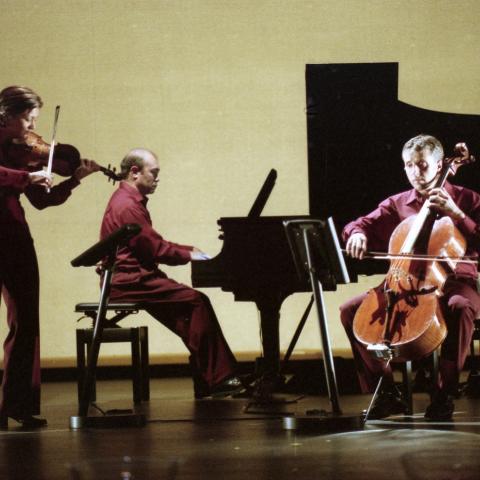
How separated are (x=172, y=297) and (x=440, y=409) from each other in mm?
1591

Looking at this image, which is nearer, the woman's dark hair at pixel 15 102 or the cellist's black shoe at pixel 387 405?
the cellist's black shoe at pixel 387 405

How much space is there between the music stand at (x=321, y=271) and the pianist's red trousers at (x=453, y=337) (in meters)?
0.39

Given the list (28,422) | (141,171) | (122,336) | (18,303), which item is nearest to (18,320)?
(18,303)

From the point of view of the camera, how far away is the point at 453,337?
12.1 ft

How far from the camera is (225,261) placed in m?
4.54

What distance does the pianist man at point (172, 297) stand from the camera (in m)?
4.73

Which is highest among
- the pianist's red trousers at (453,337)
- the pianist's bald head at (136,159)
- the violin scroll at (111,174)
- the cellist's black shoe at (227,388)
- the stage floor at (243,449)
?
the pianist's bald head at (136,159)

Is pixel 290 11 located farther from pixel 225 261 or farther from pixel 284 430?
pixel 284 430

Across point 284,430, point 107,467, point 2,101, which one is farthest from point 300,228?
point 2,101

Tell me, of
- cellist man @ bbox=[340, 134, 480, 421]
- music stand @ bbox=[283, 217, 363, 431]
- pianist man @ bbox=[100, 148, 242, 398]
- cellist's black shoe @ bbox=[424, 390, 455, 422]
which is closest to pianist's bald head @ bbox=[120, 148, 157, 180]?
pianist man @ bbox=[100, 148, 242, 398]

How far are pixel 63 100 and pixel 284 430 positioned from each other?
3.28m

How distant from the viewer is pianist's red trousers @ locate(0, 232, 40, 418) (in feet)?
12.5

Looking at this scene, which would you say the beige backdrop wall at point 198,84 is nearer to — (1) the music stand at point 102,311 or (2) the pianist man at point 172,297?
(2) the pianist man at point 172,297

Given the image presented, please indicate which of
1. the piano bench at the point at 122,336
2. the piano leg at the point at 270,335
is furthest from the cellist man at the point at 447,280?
the piano bench at the point at 122,336
